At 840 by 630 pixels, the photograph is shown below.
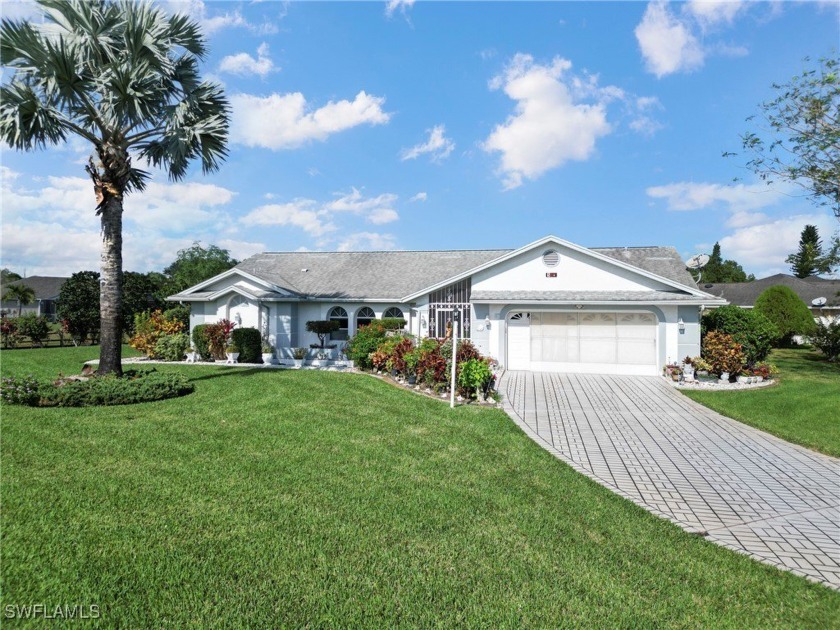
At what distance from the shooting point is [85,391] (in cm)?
1035

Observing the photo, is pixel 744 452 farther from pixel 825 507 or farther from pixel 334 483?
pixel 334 483

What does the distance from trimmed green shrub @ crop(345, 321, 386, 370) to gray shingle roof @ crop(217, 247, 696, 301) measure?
2587mm

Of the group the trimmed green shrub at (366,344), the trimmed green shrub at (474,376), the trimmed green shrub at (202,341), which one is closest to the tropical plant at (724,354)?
the trimmed green shrub at (474,376)

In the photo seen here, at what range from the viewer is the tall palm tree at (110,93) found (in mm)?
11367

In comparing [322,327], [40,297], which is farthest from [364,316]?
[40,297]

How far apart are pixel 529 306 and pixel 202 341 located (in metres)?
14.5

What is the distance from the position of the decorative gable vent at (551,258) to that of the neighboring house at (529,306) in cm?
4

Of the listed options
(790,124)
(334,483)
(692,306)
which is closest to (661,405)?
(692,306)

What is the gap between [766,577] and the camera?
4.15 m

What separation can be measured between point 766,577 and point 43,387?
44.4ft

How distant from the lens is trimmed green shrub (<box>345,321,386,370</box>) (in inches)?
680

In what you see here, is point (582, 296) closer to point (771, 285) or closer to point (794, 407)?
point (794, 407)

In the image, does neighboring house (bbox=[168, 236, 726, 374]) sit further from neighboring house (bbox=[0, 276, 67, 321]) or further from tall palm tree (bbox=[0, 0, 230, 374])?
neighboring house (bbox=[0, 276, 67, 321])

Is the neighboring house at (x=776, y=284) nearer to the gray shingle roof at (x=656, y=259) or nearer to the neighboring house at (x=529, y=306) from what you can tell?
the gray shingle roof at (x=656, y=259)
